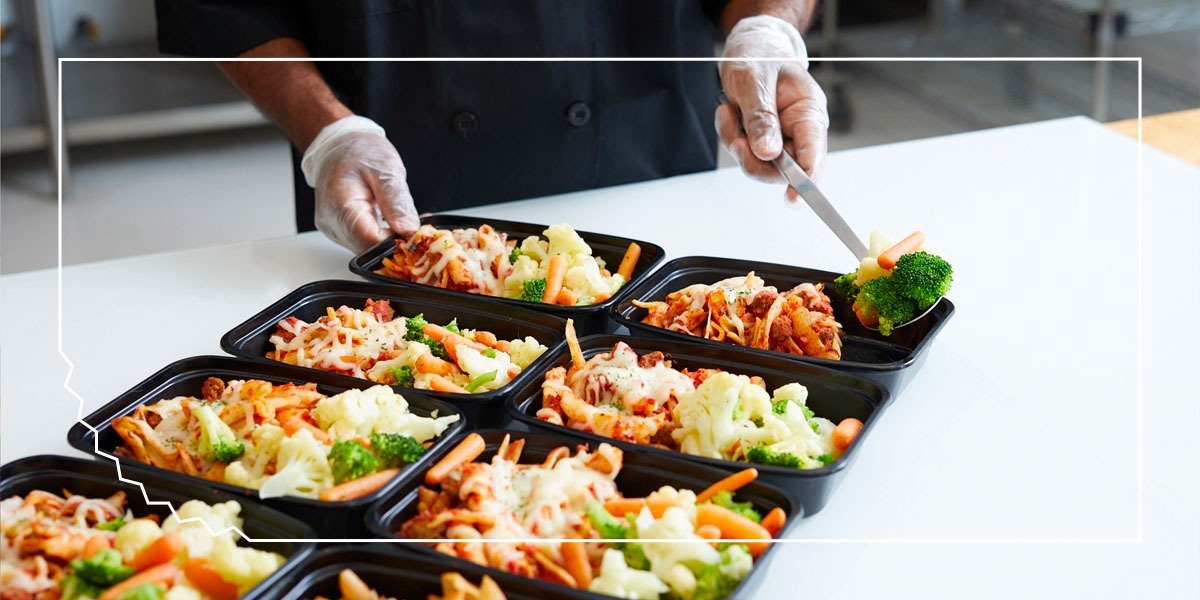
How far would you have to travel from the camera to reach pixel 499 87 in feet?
8.29

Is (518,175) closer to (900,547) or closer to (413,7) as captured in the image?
(413,7)

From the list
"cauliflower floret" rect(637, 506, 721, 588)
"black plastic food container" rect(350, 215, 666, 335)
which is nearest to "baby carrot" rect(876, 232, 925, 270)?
"black plastic food container" rect(350, 215, 666, 335)

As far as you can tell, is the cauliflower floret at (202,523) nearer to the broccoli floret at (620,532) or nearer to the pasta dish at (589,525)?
the pasta dish at (589,525)

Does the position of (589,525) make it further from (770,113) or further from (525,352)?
(770,113)

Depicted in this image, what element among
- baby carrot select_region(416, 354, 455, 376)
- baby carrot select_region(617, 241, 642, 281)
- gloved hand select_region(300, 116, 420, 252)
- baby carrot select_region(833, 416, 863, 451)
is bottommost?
baby carrot select_region(833, 416, 863, 451)

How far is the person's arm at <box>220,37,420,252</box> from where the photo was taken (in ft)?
7.00

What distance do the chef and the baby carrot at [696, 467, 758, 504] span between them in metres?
0.95

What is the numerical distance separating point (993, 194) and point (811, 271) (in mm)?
625

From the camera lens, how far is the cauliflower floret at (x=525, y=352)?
5.64 feet

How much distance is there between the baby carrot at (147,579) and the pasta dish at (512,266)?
0.80 metres

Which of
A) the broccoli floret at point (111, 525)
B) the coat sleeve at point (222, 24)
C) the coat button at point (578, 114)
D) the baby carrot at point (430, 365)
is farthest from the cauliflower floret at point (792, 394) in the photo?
the coat sleeve at point (222, 24)

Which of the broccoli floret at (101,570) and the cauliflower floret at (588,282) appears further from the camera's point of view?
the cauliflower floret at (588,282)

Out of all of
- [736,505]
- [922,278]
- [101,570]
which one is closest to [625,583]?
[736,505]

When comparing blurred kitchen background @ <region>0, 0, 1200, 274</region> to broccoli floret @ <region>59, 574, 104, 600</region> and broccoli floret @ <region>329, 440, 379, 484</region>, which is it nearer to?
broccoli floret @ <region>329, 440, 379, 484</region>
